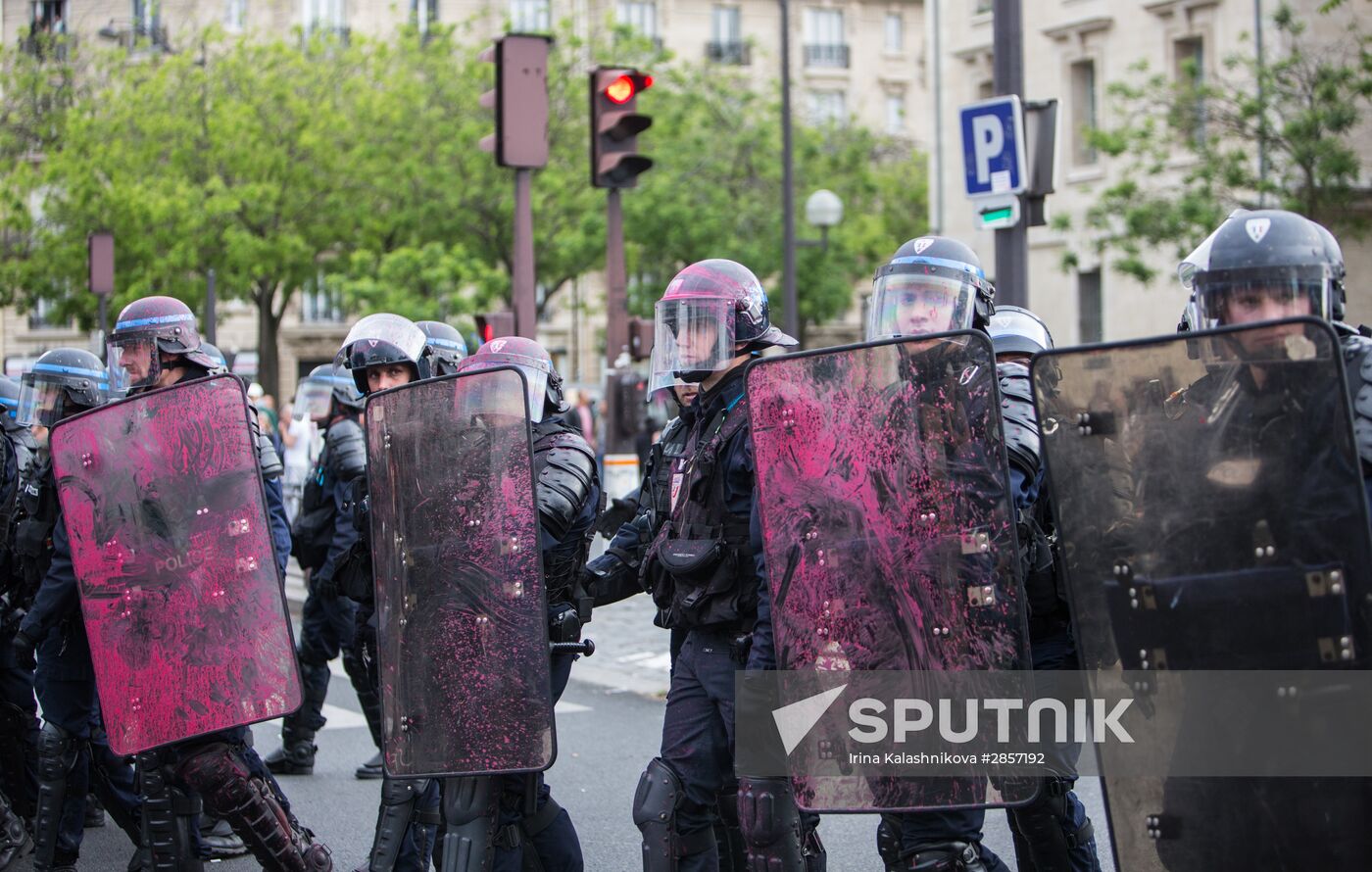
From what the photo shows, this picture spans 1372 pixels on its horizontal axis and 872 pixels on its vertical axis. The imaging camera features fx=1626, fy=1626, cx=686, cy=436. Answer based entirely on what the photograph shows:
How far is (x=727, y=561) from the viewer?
160 inches

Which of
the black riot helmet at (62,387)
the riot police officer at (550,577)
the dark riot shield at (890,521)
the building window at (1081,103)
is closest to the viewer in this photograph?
the dark riot shield at (890,521)

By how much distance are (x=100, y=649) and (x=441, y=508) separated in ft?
3.88

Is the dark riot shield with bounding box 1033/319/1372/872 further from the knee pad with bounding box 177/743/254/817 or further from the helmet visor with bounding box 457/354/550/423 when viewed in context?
the knee pad with bounding box 177/743/254/817

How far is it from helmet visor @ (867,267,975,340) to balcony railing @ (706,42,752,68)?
43.0 metres

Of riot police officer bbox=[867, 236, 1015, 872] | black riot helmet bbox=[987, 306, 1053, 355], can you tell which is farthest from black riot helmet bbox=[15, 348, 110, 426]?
black riot helmet bbox=[987, 306, 1053, 355]

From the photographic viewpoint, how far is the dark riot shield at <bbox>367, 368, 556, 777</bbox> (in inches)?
159

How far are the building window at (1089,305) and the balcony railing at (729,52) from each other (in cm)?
1899

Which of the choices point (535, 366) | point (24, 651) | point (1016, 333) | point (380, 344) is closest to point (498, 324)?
point (380, 344)

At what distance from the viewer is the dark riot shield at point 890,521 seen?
3.35 meters

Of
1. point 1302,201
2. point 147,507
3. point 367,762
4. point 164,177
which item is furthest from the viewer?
point 164,177

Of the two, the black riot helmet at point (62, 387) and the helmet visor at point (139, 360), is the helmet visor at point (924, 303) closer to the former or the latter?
the helmet visor at point (139, 360)

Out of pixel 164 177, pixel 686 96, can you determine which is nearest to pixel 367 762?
pixel 164 177

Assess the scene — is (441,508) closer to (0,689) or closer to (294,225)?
(0,689)

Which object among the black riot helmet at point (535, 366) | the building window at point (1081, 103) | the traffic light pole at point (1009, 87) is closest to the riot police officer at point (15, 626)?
the black riot helmet at point (535, 366)
